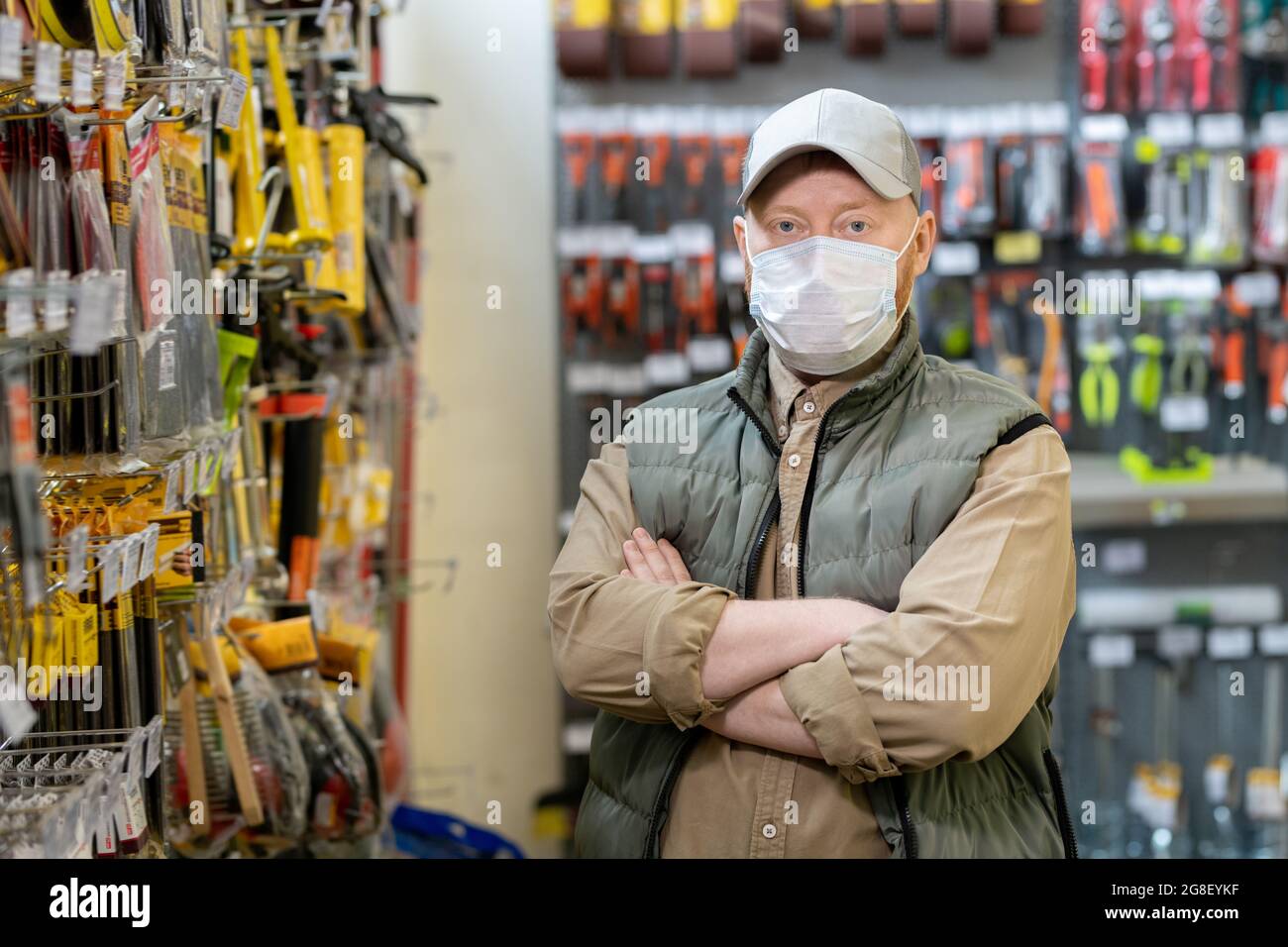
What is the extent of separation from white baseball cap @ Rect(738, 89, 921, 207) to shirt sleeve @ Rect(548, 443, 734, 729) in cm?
52

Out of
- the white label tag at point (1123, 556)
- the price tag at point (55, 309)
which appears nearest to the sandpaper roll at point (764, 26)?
the white label tag at point (1123, 556)

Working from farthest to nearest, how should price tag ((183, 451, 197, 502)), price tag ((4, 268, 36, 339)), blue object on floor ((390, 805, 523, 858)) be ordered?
blue object on floor ((390, 805, 523, 858)) → price tag ((183, 451, 197, 502)) → price tag ((4, 268, 36, 339))

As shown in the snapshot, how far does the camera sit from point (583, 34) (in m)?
4.15

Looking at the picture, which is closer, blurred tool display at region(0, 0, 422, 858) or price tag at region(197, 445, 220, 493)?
blurred tool display at region(0, 0, 422, 858)

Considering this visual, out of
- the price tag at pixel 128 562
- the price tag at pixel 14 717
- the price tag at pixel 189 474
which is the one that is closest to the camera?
the price tag at pixel 14 717

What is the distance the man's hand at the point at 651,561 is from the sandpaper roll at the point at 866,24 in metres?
2.86

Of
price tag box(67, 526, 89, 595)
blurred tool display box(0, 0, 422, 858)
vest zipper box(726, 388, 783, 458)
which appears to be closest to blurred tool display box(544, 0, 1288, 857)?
blurred tool display box(0, 0, 422, 858)

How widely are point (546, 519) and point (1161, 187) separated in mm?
2173

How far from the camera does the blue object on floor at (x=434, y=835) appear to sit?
137 inches

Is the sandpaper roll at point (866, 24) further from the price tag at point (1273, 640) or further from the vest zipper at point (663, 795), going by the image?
the vest zipper at point (663, 795)

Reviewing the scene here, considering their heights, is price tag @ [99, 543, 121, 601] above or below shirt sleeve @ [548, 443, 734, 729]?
above

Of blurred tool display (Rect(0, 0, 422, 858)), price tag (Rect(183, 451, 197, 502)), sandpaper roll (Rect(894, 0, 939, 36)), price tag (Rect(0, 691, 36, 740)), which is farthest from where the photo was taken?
sandpaper roll (Rect(894, 0, 939, 36))

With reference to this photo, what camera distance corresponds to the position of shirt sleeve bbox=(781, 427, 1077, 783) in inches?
61.1

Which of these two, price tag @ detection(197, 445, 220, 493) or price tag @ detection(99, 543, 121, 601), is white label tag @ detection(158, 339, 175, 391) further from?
price tag @ detection(99, 543, 121, 601)
